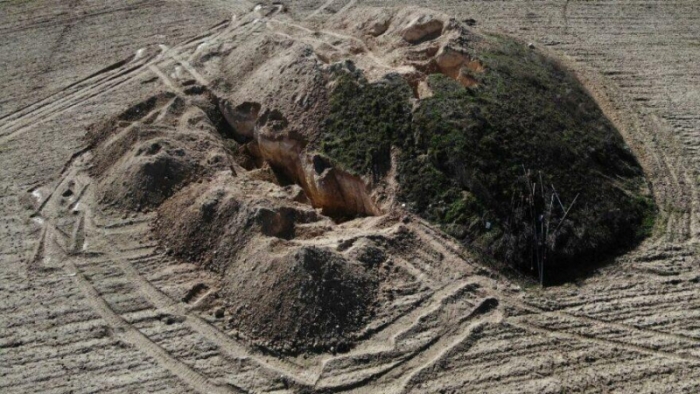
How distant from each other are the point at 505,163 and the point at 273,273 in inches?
189

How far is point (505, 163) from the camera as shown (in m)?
13.7

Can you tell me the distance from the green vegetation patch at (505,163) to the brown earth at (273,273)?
1.58 ft

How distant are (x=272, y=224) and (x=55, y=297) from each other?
3772mm

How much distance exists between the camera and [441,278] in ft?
40.4

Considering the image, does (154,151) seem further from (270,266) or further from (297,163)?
(270,266)

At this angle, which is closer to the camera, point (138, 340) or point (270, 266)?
point (138, 340)

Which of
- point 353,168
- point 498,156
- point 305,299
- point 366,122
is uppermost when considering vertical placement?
point 366,122

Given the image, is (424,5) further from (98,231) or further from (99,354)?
(99,354)

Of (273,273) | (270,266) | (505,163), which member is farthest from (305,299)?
(505,163)

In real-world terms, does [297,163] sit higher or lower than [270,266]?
higher

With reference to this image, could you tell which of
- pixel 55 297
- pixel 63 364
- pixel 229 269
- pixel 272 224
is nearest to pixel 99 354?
pixel 63 364

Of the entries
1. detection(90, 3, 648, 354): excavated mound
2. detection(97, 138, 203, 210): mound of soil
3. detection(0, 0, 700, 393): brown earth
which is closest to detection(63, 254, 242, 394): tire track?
detection(0, 0, 700, 393): brown earth

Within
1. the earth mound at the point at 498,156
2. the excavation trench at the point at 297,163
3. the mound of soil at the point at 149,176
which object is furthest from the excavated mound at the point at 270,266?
the earth mound at the point at 498,156

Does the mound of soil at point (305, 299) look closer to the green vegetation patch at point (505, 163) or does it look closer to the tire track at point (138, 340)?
the tire track at point (138, 340)
